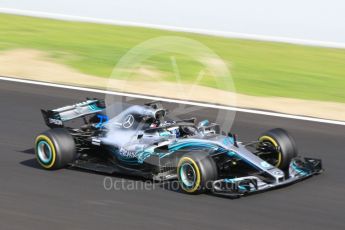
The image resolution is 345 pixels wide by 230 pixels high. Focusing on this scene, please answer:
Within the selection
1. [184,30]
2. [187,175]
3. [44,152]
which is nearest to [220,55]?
[184,30]

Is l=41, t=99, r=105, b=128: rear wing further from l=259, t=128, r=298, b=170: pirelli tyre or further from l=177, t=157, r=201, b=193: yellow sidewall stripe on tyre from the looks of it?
l=259, t=128, r=298, b=170: pirelli tyre

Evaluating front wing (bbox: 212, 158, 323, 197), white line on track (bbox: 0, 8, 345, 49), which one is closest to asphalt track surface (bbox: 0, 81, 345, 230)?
front wing (bbox: 212, 158, 323, 197)

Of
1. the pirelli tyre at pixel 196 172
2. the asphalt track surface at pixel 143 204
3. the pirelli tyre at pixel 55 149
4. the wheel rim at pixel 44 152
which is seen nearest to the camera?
the asphalt track surface at pixel 143 204

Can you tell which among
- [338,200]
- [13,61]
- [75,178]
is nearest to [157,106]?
[75,178]

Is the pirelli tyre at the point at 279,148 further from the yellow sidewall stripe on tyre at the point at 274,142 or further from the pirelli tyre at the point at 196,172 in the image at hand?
the pirelli tyre at the point at 196,172

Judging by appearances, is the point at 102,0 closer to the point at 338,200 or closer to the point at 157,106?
the point at 157,106

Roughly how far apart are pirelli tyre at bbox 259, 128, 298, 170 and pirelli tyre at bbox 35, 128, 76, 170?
7.86ft

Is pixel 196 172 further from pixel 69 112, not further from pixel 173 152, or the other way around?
pixel 69 112

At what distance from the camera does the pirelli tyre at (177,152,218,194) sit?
7957mm

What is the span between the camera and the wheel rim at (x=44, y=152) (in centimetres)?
921

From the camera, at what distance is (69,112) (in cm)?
984

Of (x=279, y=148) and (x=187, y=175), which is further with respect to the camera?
(x=279, y=148)

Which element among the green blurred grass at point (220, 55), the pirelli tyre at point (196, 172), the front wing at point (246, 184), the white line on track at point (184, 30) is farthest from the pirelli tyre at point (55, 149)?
the white line on track at point (184, 30)

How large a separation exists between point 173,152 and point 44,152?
1.78m
